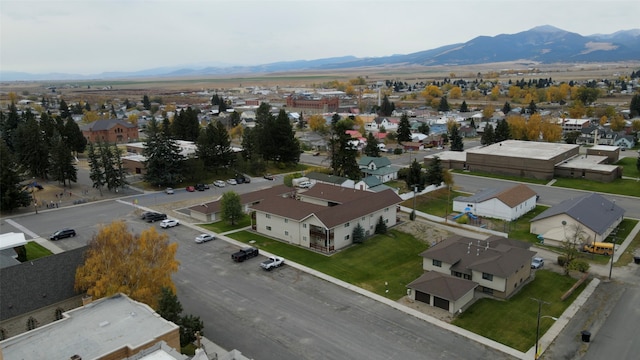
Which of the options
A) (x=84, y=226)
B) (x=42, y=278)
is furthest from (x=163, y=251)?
(x=84, y=226)

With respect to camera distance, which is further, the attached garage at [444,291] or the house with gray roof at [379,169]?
the house with gray roof at [379,169]

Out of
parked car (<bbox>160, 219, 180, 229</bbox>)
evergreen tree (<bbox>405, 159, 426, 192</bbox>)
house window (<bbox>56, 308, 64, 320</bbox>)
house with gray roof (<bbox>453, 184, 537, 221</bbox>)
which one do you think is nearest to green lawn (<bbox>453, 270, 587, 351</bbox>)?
house with gray roof (<bbox>453, 184, 537, 221</bbox>)

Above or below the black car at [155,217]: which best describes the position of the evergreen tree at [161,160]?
above

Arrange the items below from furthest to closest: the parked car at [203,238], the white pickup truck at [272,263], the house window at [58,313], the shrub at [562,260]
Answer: the parked car at [203,238] → the shrub at [562,260] → the white pickup truck at [272,263] → the house window at [58,313]

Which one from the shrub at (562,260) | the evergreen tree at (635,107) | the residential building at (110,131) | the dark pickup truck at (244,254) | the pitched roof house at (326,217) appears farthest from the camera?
the evergreen tree at (635,107)

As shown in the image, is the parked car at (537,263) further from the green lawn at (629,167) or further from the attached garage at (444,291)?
the green lawn at (629,167)

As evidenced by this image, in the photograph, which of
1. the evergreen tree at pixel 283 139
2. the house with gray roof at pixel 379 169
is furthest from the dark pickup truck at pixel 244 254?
the evergreen tree at pixel 283 139

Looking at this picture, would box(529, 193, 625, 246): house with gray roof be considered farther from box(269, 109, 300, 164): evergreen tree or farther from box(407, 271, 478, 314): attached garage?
box(269, 109, 300, 164): evergreen tree
